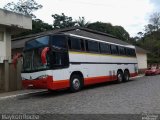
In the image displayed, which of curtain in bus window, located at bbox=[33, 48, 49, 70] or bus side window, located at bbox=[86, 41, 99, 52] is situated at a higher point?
bus side window, located at bbox=[86, 41, 99, 52]

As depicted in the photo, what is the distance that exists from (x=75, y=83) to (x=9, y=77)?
15.7ft

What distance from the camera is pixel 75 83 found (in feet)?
57.9

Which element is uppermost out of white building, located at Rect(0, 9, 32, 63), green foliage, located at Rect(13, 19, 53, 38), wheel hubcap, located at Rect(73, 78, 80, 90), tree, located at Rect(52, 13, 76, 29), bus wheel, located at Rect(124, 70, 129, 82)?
tree, located at Rect(52, 13, 76, 29)

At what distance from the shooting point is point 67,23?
66875 mm

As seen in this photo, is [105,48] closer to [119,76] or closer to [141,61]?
[119,76]

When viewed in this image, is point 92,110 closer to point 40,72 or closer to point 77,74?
point 40,72

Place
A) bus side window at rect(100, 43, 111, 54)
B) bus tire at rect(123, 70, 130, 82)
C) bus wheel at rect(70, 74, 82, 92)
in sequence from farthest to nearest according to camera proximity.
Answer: bus tire at rect(123, 70, 130, 82) < bus side window at rect(100, 43, 111, 54) < bus wheel at rect(70, 74, 82, 92)

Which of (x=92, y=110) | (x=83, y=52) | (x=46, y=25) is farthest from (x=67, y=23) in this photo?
(x=92, y=110)

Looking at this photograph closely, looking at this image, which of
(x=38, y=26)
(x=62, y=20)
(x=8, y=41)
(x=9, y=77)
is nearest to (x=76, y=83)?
(x=9, y=77)

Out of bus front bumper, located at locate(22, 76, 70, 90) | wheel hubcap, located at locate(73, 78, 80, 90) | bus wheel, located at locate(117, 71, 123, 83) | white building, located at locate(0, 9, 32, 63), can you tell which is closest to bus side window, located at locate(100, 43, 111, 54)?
bus wheel, located at locate(117, 71, 123, 83)

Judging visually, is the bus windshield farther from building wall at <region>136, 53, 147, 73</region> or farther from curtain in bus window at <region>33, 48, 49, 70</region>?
building wall at <region>136, 53, 147, 73</region>

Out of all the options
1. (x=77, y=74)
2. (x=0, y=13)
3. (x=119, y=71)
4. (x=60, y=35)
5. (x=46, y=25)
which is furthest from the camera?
(x=46, y=25)

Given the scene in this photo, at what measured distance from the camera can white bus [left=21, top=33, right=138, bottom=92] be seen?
1584cm

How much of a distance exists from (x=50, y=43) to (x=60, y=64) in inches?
51.7
